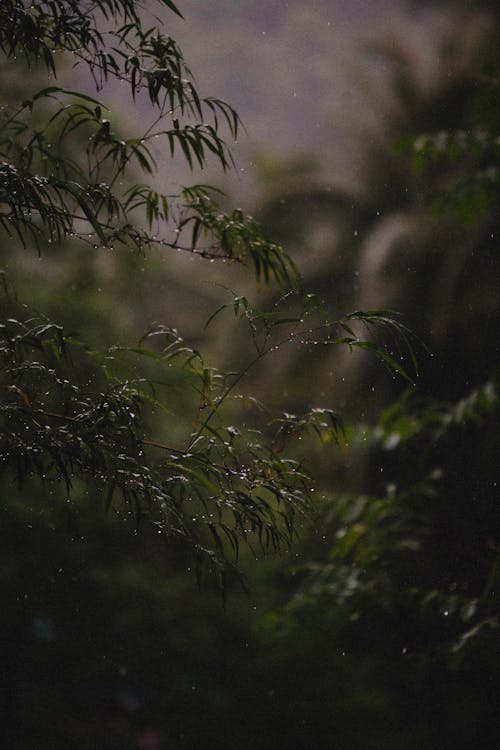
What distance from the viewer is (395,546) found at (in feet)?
6.94

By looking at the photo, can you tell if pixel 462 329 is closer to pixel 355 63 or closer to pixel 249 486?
pixel 355 63

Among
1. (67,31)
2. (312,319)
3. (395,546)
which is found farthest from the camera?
(312,319)

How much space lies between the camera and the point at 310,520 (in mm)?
2570

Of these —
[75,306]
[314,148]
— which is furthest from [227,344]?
[314,148]

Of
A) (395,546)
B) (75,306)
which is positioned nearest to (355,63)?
(75,306)

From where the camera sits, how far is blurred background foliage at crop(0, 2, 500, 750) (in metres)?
2.52

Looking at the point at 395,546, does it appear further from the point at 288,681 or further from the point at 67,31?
the point at 67,31

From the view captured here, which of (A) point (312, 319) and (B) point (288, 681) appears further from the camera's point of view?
(A) point (312, 319)

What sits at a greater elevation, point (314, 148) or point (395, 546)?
point (314, 148)

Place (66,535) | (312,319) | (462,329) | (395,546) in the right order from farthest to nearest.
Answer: (312,319), (462,329), (66,535), (395,546)

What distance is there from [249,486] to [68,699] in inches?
70.6

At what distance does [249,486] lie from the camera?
113 centimetres

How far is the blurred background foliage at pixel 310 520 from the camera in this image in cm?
252

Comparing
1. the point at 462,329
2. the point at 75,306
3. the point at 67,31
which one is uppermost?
the point at 75,306
